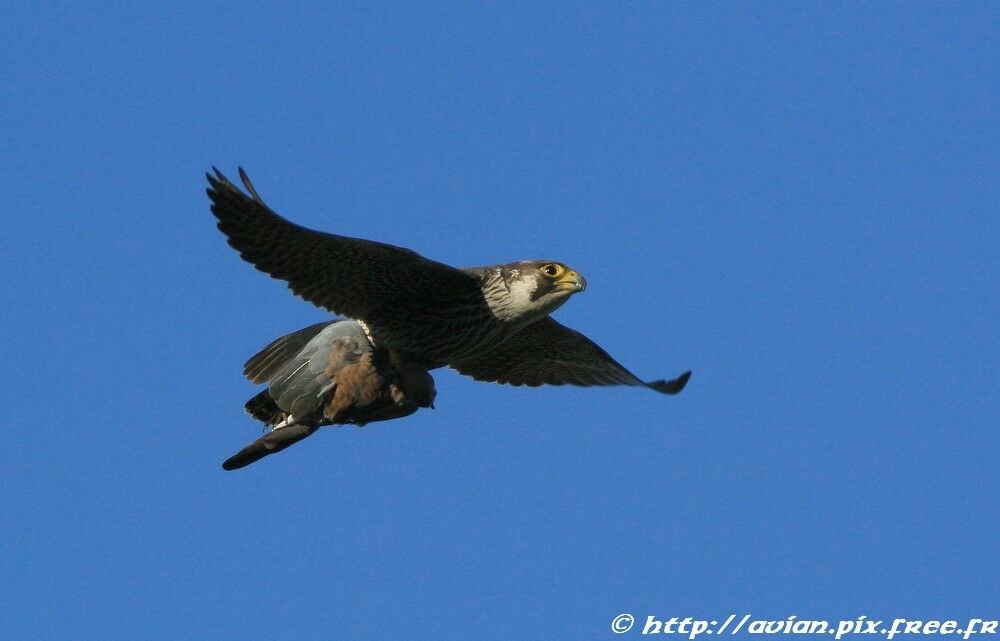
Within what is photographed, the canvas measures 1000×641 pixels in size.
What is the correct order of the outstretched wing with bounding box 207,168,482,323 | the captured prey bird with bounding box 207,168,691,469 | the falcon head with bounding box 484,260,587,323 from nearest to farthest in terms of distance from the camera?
the outstretched wing with bounding box 207,168,482,323
the captured prey bird with bounding box 207,168,691,469
the falcon head with bounding box 484,260,587,323

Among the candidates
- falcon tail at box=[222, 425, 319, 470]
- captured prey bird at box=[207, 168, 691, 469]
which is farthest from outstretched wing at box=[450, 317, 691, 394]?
falcon tail at box=[222, 425, 319, 470]

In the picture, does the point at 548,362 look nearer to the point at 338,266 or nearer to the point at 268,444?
the point at 338,266

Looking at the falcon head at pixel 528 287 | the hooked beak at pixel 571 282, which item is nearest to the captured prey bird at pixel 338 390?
the falcon head at pixel 528 287

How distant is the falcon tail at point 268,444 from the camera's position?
852cm

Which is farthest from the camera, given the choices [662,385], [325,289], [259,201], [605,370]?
[605,370]

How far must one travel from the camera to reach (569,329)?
10.1 metres

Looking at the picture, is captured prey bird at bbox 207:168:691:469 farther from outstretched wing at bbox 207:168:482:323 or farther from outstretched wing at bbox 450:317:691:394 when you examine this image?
outstretched wing at bbox 450:317:691:394

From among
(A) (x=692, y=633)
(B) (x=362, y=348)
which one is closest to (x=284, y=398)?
(B) (x=362, y=348)

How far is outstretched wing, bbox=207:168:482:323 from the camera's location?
8070 millimetres

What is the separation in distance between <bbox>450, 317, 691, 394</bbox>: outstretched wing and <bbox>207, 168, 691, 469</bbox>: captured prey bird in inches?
42.9

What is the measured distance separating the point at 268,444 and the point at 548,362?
2.61 m

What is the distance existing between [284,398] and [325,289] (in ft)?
2.46

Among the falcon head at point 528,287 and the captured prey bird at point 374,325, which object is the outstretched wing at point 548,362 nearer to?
the captured prey bird at point 374,325

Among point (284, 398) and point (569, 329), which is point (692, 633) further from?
point (284, 398)
